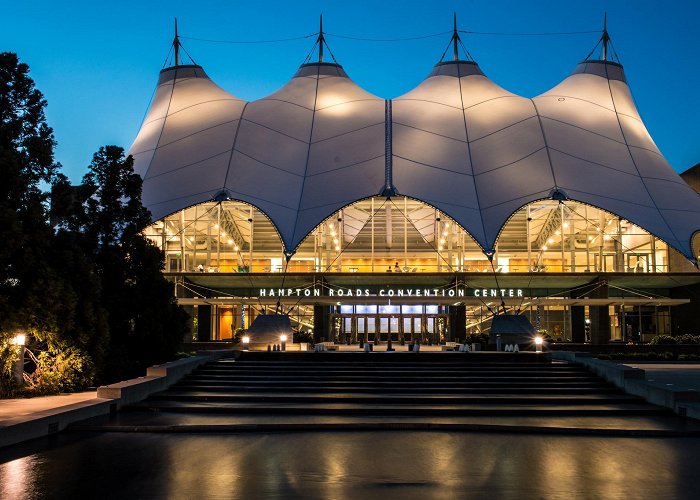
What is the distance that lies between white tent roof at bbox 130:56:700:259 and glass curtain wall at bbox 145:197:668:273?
1.84 metres

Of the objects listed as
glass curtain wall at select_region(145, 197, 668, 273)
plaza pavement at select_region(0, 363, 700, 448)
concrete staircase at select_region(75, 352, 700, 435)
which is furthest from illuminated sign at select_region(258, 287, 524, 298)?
plaza pavement at select_region(0, 363, 700, 448)

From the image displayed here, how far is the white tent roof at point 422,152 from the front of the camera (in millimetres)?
37094

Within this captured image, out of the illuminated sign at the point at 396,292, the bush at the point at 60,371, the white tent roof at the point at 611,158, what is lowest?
the bush at the point at 60,371

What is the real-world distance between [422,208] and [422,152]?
297 cm

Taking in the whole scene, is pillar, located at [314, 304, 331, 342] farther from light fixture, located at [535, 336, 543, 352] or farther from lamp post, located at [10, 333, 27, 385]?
lamp post, located at [10, 333, 27, 385]

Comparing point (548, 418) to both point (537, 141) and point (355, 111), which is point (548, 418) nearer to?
point (537, 141)

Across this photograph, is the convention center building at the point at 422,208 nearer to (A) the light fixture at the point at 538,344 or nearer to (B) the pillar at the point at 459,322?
(B) the pillar at the point at 459,322

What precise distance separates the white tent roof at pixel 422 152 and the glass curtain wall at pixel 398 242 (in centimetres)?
184

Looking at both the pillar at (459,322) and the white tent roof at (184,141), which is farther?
the pillar at (459,322)

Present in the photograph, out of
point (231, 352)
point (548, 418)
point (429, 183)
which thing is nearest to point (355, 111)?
point (429, 183)

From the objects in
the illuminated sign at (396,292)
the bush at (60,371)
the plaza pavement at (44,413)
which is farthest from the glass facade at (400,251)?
the bush at (60,371)

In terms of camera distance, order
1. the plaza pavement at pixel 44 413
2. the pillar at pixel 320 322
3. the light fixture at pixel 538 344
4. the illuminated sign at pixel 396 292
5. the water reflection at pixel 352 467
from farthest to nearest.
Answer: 1. the illuminated sign at pixel 396 292
2. the pillar at pixel 320 322
3. the light fixture at pixel 538 344
4. the plaza pavement at pixel 44 413
5. the water reflection at pixel 352 467

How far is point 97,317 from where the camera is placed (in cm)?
1811

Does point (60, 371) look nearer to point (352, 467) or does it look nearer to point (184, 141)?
point (352, 467)
